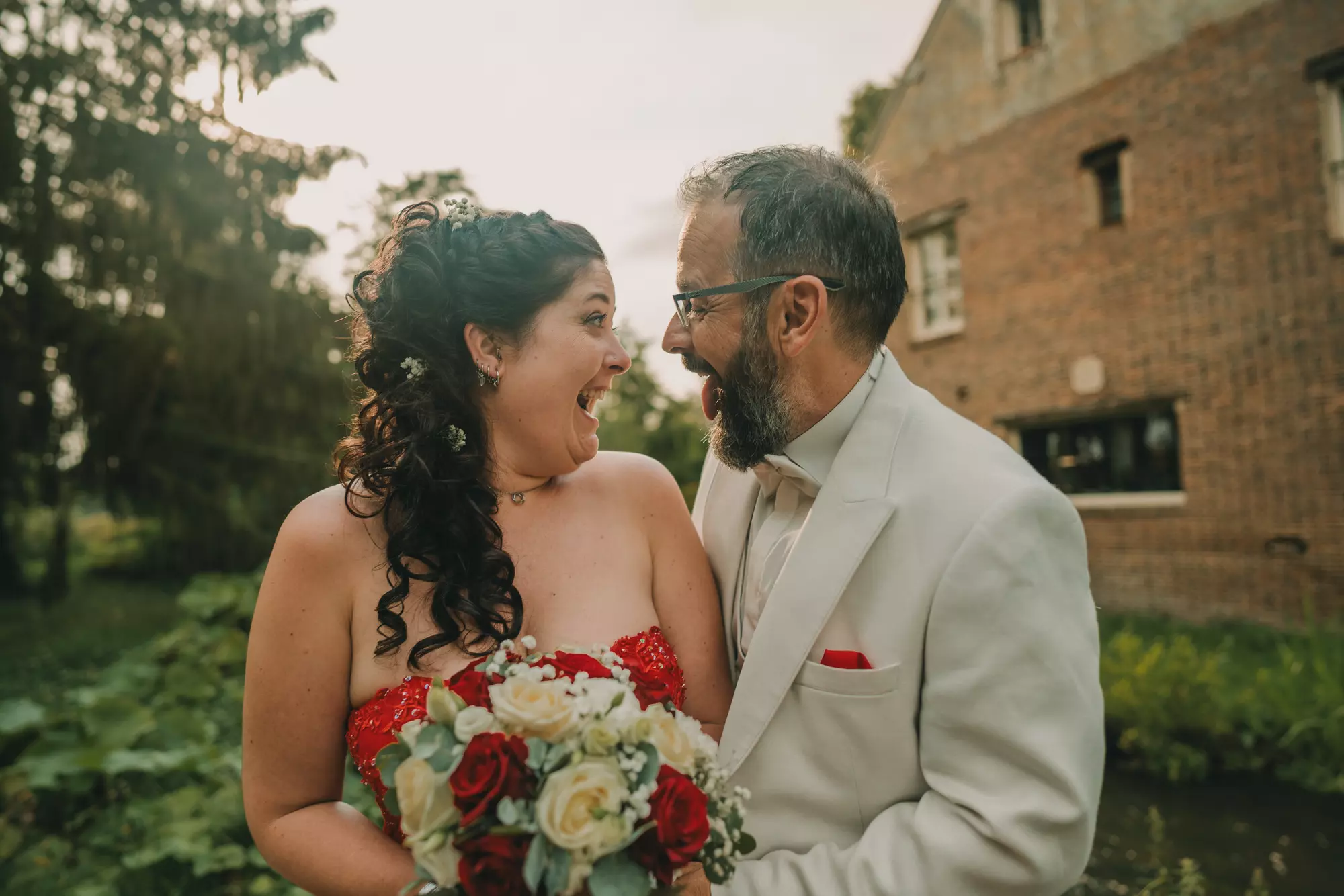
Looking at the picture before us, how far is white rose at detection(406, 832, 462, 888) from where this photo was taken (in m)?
1.47

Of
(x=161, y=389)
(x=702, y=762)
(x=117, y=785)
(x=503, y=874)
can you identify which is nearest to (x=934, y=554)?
(x=702, y=762)

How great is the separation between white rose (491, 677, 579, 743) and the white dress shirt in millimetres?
869

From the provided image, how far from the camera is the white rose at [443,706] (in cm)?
156

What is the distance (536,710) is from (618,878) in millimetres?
303

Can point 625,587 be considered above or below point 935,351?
below

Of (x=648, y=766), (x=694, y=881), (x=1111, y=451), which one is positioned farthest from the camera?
(x=1111, y=451)

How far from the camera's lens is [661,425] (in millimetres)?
6066

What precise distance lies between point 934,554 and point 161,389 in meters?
11.9

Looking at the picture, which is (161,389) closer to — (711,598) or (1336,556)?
(711,598)

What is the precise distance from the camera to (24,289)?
10312 millimetres

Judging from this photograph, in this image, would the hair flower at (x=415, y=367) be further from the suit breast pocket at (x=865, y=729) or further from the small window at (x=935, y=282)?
the small window at (x=935, y=282)

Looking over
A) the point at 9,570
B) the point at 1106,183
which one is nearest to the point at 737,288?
the point at 1106,183

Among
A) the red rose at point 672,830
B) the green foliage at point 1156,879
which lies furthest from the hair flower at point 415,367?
the green foliage at point 1156,879

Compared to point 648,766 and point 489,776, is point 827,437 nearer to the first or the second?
point 648,766
